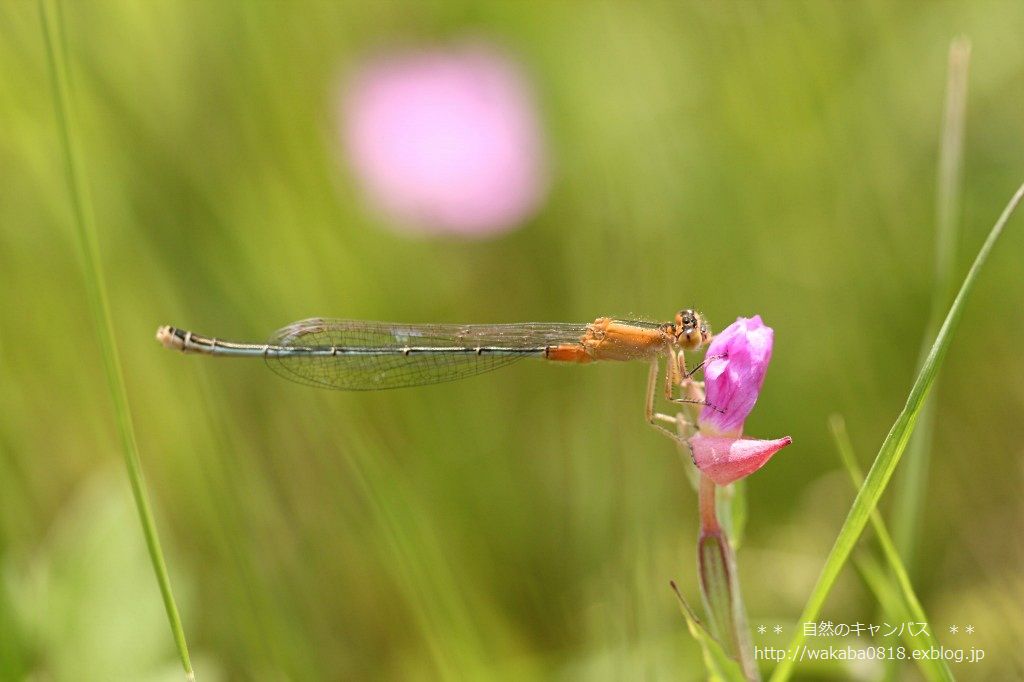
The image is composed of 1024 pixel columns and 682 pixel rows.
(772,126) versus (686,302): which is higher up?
(772,126)

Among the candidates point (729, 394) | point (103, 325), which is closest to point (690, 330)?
point (729, 394)

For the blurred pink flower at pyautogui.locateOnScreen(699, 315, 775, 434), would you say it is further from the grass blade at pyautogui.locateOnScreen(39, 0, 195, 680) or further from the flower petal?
the grass blade at pyautogui.locateOnScreen(39, 0, 195, 680)

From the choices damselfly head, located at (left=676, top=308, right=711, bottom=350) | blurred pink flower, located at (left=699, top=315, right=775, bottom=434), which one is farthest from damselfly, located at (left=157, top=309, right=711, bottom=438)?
blurred pink flower, located at (left=699, top=315, right=775, bottom=434)

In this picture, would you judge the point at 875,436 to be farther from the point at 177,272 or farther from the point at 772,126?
the point at 177,272

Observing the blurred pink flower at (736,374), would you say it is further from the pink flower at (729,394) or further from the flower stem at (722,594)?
the flower stem at (722,594)

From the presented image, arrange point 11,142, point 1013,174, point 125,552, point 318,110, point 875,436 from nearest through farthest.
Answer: point 125,552 < point 875,436 < point 1013,174 < point 11,142 < point 318,110

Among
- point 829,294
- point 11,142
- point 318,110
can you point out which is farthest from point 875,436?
point 11,142

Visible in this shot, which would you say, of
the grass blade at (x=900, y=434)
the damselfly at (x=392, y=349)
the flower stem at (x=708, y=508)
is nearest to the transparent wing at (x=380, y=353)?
the damselfly at (x=392, y=349)

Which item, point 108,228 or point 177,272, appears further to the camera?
point 108,228

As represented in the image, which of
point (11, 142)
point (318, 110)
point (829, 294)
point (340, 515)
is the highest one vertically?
point (318, 110)
